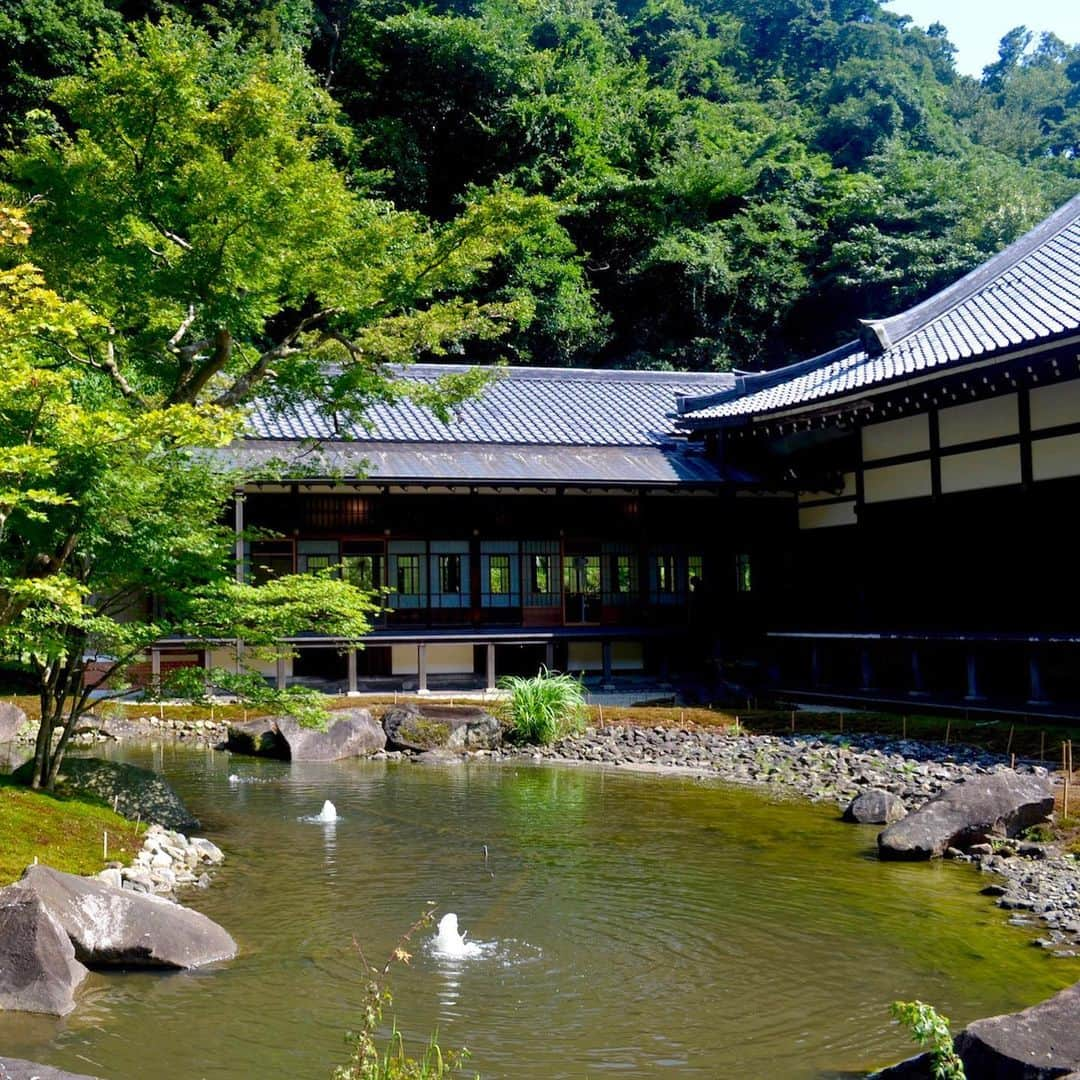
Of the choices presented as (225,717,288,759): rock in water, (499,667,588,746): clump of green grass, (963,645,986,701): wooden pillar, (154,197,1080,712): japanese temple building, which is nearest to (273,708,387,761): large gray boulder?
(225,717,288,759): rock in water

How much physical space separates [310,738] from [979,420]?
1255 centimetres

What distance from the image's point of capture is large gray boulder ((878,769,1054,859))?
11.2 m

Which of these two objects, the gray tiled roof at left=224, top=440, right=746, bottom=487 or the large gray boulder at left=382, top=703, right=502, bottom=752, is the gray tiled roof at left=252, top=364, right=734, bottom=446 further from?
the large gray boulder at left=382, top=703, right=502, bottom=752

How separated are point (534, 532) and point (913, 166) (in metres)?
29.2

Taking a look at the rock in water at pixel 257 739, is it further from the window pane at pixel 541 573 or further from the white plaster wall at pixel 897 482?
the white plaster wall at pixel 897 482

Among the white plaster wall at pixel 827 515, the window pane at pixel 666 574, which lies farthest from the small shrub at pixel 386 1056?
the window pane at pixel 666 574

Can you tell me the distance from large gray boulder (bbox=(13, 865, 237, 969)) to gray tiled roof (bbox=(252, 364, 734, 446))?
15.8 metres

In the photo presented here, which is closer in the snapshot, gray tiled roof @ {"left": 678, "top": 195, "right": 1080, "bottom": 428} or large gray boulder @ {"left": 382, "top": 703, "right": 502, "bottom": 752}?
gray tiled roof @ {"left": 678, "top": 195, "right": 1080, "bottom": 428}

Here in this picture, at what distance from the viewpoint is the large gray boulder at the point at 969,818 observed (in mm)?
11211

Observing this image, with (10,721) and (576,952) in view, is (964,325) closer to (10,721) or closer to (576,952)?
(576,952)

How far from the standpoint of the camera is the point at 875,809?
511 inches

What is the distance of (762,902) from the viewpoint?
9750 millimetres

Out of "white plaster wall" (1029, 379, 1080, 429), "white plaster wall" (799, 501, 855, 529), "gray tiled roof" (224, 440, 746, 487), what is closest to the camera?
"white plaster wall" (1029, 379, 1080, 429)

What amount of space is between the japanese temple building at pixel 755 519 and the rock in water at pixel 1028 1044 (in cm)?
1208
